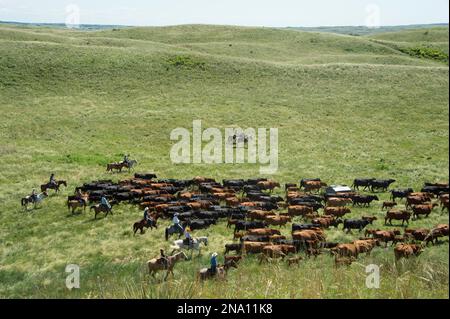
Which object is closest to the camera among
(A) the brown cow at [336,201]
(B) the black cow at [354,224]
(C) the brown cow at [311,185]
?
(B) the black cow at [354,224]

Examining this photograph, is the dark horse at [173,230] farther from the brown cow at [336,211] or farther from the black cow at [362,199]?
the black cow at [362,199]

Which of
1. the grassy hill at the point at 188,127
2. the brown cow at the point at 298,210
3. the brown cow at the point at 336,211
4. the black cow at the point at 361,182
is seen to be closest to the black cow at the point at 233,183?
the grassy hill at the point at 188,127

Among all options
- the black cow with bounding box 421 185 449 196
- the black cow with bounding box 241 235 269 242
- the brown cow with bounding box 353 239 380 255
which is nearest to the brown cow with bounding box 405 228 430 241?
the brown cow with bounding box 353 239 380 255

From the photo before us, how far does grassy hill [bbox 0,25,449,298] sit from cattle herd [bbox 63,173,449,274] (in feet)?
2.41

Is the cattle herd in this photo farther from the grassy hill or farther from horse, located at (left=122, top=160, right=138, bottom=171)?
horse, located at (left=122, top=160, right=138, bottom=171)

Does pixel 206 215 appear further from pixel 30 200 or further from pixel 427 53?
pixel 427 53

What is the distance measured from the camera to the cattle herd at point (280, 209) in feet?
59.0

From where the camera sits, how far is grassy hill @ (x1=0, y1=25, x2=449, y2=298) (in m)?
9.13

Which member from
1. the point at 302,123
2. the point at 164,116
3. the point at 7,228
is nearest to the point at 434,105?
the point at 302,123

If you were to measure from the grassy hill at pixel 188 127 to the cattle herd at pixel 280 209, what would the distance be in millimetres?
735

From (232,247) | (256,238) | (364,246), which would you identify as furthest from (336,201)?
(232,247)

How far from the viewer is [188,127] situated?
5069cm

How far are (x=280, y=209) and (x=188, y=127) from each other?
1041 inches

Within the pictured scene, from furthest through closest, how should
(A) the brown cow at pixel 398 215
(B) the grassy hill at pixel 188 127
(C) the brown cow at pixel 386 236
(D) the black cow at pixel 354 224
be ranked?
(A) the brown cow at pixel 398 215, (D) the black cow at pixel 354 224, (C) the brown cow at pixel 386 236, (B) the grassy hill at pixel 188 127
